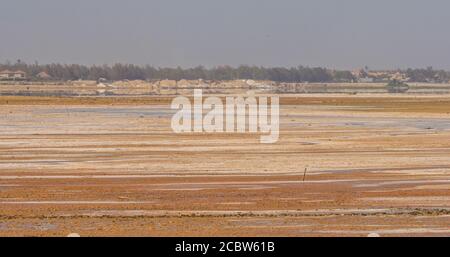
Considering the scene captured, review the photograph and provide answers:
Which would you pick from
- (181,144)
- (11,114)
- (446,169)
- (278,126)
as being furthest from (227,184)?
(11,114)

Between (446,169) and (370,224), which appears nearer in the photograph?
(370,224)

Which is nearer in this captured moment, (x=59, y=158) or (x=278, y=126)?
(x=59, y=158)

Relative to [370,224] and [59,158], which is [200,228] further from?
[59,158]

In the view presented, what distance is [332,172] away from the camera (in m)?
26.4

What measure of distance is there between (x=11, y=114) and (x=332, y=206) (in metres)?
43.9

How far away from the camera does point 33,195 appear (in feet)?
69.4

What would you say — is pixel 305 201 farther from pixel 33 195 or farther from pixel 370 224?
Result: pixel 33 195

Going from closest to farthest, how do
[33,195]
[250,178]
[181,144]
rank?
[33,195], [250,178], [181,144]

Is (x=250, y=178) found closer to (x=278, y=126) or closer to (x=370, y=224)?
(x=370, y=224)

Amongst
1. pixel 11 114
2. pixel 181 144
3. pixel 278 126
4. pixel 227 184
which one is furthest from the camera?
pixel 11 114

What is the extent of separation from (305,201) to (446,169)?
7.87 m
